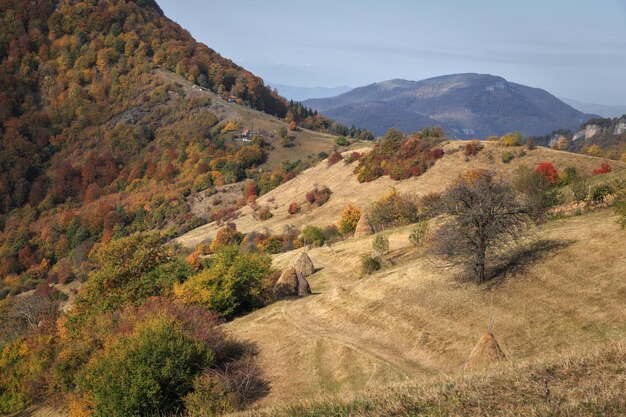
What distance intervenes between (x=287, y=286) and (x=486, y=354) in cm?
2513

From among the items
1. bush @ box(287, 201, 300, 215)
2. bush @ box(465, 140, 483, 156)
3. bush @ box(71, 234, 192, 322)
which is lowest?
bush @ box(71, 234, 192, 322)

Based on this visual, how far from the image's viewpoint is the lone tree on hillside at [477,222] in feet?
106

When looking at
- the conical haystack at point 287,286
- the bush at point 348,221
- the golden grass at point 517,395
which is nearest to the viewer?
the golden grass at point 517,395

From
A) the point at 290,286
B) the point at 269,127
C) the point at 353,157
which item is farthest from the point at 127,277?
the point at 269,127

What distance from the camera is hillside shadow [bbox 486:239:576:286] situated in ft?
109

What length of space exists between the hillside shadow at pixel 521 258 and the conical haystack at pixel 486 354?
9.51m

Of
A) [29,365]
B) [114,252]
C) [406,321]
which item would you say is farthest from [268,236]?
[406,321]

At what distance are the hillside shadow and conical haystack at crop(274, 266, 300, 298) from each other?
18.4 metres

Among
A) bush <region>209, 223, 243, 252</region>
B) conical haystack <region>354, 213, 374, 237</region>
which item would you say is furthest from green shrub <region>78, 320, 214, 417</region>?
bush <region>209, 223, 243, 252</region>

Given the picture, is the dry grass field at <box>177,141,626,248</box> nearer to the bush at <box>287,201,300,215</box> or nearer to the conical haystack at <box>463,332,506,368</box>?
the bush at <box>287,201,300,215</box>

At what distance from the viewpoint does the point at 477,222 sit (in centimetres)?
3272

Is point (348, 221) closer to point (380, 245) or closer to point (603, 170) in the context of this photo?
point (380, 245)

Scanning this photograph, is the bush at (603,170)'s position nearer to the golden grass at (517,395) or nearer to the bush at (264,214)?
the bush at (264,214)

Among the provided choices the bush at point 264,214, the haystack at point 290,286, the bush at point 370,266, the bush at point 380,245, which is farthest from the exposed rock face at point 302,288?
the bush at point 264,214
